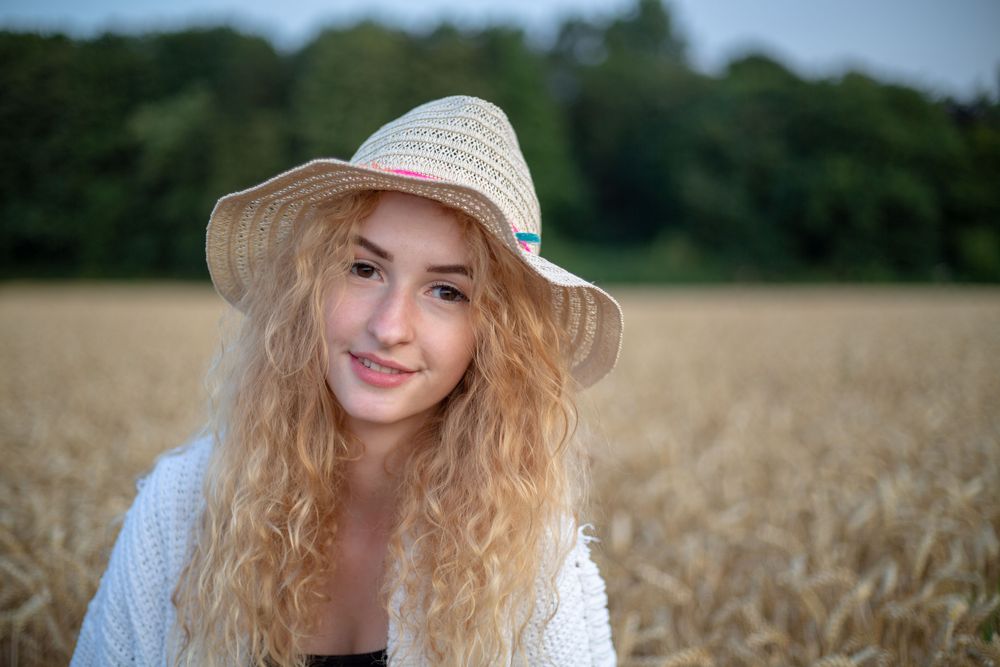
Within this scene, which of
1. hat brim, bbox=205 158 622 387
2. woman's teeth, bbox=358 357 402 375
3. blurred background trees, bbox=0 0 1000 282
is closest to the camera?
hat brim, bbox=205 158 622 387

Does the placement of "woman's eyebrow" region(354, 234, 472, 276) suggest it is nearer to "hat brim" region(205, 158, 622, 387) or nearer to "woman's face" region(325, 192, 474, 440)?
"woman's face" region(325, 192, 474, 440)

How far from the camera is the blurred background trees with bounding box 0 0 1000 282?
32375 millimetres

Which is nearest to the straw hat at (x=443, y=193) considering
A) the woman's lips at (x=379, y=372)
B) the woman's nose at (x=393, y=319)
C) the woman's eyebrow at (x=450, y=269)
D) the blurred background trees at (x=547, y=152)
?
the woman's eyebrow at (x=450, y=269)

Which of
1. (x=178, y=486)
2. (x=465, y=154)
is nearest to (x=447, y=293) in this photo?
(x=465, y=154)

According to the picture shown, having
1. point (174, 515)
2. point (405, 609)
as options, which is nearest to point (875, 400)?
point (405, 609)

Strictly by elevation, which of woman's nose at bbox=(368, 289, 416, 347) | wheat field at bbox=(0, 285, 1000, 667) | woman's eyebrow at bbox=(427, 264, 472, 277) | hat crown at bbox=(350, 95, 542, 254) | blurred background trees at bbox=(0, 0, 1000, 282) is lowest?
wheat field at bbox=(0, 285, 1000, 667)

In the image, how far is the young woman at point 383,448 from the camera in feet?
4.79

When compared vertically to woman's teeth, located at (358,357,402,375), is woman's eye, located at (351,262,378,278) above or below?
above

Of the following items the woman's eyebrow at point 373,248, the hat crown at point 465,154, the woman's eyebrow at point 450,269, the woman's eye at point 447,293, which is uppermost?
the hat crown at point 465,154

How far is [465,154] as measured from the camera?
147 cm

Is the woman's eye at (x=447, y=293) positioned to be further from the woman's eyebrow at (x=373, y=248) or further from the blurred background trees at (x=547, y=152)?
the blurred background trees at (x=547, y=152)

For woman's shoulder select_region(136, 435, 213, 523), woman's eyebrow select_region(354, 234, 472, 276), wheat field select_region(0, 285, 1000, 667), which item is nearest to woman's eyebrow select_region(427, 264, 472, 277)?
woman's eyebrow select_region(354, 234, 472, 276)

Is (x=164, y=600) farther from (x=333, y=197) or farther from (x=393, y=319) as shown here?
(x=333, y=197)

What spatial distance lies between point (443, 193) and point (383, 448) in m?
0.72
